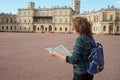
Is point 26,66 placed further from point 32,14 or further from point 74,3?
point 74,3

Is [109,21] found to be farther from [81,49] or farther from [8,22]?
[81,49]

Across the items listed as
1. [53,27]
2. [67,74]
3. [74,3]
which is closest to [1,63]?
[67,74]

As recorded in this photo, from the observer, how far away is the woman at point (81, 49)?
346cm

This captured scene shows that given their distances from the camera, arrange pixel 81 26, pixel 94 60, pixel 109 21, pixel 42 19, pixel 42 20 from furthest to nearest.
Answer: pixel 42 19 → pixel 42 20 → pixel 109 21 → pixel 81 26 → pixel 94 60

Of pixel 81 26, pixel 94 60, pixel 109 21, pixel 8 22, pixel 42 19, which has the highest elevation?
pixel 42 19

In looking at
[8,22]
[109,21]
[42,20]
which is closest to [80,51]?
[109,21]

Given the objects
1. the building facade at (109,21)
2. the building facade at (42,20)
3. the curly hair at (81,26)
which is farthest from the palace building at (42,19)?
the curly hair at (81,26)

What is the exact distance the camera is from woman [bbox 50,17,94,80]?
346 centimetres

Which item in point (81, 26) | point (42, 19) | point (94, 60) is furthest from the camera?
point (42, 19)

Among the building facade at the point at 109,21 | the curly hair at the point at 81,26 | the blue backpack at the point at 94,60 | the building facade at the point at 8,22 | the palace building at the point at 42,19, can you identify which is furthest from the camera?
the building facade at the point at 8,22

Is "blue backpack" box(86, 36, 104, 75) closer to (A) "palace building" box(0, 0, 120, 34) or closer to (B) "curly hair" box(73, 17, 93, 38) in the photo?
(B) "curly hair" box(73, 17, 93, 38)

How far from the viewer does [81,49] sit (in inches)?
136

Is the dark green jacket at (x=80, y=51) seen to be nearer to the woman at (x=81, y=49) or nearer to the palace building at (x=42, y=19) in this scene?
the woman at (x=81, y=49)

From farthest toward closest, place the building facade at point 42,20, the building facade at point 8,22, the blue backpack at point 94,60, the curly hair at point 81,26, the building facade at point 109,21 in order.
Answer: the building facade at point 8,22
the building facade at point 42,20
the building facade at point 109,21
the curly hair at point 81,26
the blue backpack at point 94,60
